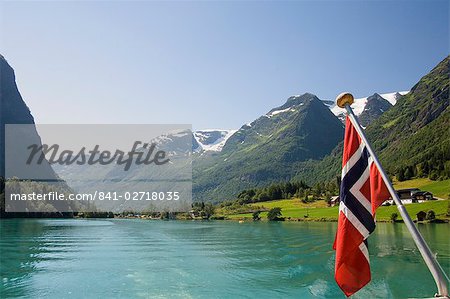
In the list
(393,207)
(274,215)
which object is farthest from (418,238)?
(274,215)

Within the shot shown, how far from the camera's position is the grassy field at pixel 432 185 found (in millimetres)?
139250

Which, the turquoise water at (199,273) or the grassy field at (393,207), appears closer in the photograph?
the turquoise water at (199,273)

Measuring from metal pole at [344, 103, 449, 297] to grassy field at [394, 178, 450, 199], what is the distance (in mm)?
147542

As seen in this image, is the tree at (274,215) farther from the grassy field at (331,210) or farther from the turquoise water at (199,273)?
the turquoise water at (199,273)

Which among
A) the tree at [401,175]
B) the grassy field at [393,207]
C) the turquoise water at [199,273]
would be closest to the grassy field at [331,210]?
the grassy field at [393,207]

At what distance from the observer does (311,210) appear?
158m

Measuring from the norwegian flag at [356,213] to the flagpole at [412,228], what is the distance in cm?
34

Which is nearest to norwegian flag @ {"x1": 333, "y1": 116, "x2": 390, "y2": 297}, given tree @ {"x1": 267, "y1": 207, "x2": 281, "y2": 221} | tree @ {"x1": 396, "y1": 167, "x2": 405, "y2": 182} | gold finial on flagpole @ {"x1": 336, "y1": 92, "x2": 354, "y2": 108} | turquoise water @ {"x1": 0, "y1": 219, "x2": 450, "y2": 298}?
gold finial on flagpole @ {"x1": 336, "y1": 92, "x2": 354, "y2": 108}

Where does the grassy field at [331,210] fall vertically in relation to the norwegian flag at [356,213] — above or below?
below

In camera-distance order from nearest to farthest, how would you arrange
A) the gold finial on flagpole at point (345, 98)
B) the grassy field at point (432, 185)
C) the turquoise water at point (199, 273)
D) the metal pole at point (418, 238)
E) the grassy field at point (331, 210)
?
1. the metal pole at point (418, 238)
2. the gold finial on flagpole at point (345, 98)
3. the turquoise water at point (199, 273)
4. the grassy field at point (331, 210)
5. the grassy field at point (432, 185)

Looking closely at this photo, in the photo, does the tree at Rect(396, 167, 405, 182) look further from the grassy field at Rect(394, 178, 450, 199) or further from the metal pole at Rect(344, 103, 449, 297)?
the metal pole at Rect(344, 103, 449, 297)

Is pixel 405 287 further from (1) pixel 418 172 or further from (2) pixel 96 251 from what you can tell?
(1) pixel 418 172

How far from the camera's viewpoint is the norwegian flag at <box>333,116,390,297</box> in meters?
7.53

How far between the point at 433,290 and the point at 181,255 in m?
30.5
